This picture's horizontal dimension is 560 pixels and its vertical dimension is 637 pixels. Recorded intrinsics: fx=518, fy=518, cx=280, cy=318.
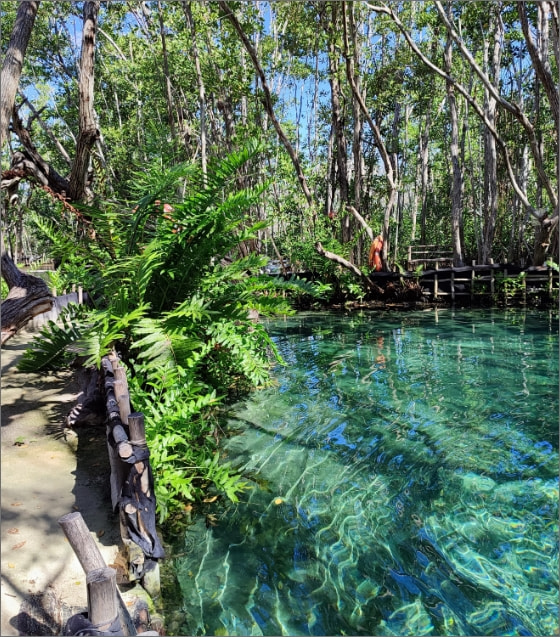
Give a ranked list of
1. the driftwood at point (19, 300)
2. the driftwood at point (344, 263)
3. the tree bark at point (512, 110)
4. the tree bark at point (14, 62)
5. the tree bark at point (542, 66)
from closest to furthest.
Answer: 1. the tree bark at point (14, 62)
2. the driftwood at point (19, 300)
3. the tree bark at point (542, 66)
4. the tree bark at point (512, 110)
5. the driftwood at point (344, 263)

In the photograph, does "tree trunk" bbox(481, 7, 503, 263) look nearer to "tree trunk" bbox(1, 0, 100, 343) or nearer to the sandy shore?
"tree trunk" bbox(1, 0, 100, 343)

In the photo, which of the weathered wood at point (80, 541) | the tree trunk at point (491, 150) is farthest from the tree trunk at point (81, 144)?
the tree trunk at point (491, 150)

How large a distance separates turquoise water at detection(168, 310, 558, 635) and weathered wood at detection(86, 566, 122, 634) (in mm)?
890

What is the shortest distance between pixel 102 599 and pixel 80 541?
0.19 m

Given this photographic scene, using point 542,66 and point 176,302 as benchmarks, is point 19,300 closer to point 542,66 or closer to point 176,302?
point 176,302

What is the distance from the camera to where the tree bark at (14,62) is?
3.14 meters

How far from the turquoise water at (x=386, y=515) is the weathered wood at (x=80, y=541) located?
981 mm

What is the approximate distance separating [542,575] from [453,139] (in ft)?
49.1

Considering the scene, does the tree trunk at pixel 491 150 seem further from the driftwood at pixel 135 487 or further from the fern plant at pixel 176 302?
the driftwood at pixel 135 487

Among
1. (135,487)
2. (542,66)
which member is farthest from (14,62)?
(542,66)

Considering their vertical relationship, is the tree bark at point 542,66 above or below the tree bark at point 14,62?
above

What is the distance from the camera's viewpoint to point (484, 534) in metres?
3.18

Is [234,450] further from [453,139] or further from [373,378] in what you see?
[453,139]

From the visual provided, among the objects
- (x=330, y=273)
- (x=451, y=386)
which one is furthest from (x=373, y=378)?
(x=330, y=273)
